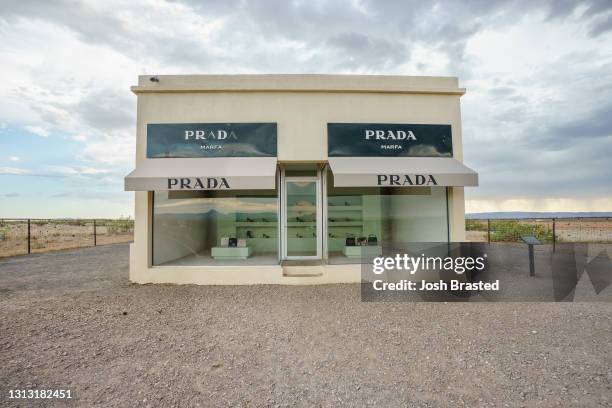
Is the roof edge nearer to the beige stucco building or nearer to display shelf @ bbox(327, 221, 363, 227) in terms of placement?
the beige stucco building

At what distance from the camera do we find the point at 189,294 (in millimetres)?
6773

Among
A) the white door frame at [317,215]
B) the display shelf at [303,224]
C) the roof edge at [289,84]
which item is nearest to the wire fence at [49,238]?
the roof edge at [289,84]

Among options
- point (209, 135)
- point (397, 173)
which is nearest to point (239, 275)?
point (209, 135)

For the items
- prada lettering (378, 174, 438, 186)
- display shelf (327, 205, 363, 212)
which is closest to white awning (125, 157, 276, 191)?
display shelf (327, 205, 363, 212)

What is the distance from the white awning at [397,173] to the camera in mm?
7039

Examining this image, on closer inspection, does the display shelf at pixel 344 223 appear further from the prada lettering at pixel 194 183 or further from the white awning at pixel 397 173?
the prada lettering at pixel 194 183

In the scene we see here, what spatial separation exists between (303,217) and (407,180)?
2.99 m

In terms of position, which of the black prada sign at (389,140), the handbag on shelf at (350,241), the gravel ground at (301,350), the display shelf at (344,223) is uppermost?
the black prada sign at (389,140)

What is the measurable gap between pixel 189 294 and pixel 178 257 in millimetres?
Result: 1812

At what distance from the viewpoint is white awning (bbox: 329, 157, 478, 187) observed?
704 centimetres

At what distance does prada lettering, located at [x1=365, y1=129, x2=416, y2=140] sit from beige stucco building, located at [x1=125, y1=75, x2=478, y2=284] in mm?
28

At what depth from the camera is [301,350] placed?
4.01 metres

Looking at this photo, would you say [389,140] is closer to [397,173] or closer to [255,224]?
[397,173]

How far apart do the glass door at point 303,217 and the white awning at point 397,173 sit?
4.17 ft
